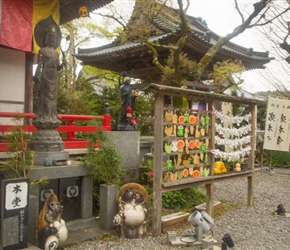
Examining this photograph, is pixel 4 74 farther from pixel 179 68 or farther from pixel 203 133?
pixel 203 133

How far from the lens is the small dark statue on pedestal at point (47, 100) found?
18.8 feet

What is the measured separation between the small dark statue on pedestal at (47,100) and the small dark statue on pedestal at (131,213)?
4.35ft

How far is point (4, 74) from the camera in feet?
28.3

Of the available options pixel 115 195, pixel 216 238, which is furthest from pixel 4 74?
pixel 216 238

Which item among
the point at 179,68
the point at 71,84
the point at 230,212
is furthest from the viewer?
the point at 71,84

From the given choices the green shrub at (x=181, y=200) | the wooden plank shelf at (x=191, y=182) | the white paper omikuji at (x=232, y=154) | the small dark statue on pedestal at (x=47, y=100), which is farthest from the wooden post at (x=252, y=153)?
the small dark statue on pedestal at (x=47, y=100)

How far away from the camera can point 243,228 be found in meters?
6.30

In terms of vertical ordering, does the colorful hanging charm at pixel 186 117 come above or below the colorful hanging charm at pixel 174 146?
above

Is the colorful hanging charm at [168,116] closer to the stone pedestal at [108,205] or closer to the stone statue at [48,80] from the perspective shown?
the stone pedestal at [108,205]

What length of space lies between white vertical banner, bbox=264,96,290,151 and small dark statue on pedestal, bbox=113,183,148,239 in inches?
172

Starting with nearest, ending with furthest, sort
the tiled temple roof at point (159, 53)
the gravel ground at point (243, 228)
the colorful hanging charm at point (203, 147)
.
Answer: the gravel ground at point (243, 228)
the colorful hanging charm at point (203, 147)
the tiled temple roof at point (159, 53)

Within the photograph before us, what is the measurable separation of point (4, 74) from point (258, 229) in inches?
292

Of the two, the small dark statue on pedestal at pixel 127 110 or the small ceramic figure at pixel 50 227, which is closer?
the small ceramic figure at pixel 50 227

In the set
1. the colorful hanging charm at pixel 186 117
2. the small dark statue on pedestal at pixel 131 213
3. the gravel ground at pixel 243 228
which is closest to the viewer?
the gravel ground at pixel 243 228
